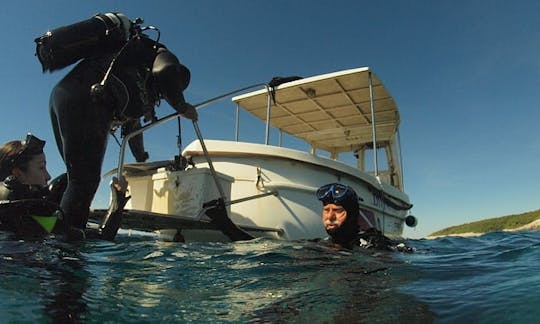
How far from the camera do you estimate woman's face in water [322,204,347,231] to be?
3.95 metres

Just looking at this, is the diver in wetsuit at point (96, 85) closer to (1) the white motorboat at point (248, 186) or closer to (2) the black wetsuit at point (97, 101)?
(2) the black wetsuit at point (97, 101)

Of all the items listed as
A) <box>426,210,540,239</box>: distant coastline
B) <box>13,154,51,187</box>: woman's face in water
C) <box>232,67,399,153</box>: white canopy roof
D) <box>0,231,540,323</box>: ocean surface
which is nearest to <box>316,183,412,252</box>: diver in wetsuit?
<box>0,231,540,323</box>: ocean surface

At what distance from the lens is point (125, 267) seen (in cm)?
291

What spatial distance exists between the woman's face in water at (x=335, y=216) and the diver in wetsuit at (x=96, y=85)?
1879 mm

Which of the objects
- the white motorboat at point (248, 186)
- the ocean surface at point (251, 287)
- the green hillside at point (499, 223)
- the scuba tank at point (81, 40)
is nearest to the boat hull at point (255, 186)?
the white motorboat at point (248, 186)

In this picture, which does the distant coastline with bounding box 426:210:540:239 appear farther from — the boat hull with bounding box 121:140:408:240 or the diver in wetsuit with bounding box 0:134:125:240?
the diver in wetsuit with bounding box 0:134:125:240

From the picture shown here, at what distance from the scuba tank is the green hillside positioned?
74.1ft

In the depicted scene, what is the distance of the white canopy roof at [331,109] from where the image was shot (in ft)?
25.0

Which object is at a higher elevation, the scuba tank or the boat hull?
the scuba tank

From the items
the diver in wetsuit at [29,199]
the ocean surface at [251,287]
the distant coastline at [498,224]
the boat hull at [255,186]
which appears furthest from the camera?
the distant coastline at [498,224]

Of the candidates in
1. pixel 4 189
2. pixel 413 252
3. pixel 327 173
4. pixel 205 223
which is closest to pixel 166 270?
pixel 4 189

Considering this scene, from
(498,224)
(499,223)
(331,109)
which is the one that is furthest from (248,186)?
(499,223)

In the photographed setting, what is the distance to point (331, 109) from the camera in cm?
927

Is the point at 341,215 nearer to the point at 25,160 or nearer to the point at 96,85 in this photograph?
the point at 96,85
